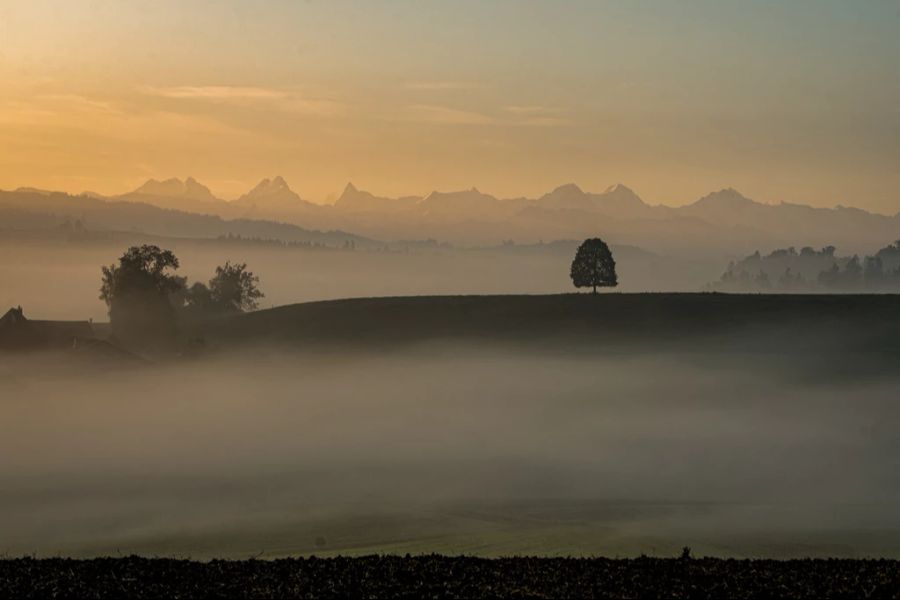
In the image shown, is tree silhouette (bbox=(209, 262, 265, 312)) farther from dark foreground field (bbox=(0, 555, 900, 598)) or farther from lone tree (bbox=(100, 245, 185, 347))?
dark foreground field (bbox=(0, 555, 900, 598))

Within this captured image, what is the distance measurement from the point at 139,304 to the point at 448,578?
11883 centimetres

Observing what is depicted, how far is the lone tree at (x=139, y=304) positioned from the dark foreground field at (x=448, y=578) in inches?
4421

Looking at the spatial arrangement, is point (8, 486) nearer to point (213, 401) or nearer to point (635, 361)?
point (213, 401)

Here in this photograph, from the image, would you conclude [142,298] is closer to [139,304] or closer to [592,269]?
[139,304]

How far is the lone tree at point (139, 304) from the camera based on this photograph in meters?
142

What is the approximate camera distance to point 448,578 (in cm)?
2962

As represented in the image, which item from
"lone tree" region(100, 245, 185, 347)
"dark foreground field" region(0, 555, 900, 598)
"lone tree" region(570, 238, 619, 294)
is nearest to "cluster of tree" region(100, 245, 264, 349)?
"lone tree" region(100, 245, 185, 347)

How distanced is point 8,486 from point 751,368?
6716 centimetres

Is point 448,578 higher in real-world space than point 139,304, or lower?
lower

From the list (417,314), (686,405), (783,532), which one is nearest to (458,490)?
(783,532)

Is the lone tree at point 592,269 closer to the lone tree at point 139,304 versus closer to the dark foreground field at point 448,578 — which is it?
→ the lone tree at point 139,304

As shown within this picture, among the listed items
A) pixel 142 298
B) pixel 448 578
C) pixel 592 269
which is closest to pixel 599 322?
pixel 592 269

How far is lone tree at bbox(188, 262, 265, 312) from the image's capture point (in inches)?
6403

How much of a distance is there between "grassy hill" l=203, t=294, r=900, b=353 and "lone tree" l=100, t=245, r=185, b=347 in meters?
6.01
